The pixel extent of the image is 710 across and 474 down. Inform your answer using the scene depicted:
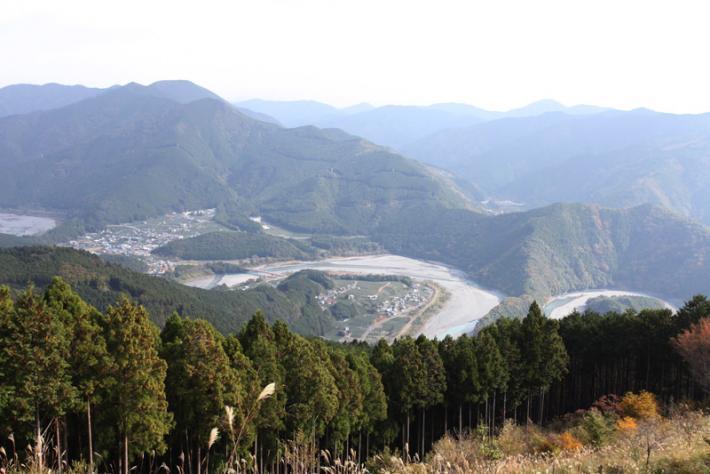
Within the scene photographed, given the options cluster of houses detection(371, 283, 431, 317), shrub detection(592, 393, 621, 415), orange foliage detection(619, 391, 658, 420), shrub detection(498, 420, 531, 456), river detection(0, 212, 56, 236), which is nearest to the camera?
shrub detection(498, 420, 531, 456)

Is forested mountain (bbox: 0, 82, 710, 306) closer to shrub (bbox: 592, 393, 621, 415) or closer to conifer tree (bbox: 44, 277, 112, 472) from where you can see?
shrub (bbox: 592, 393, 621, 415)

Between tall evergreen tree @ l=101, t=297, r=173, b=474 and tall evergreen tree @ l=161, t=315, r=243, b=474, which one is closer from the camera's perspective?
tall evergreen tree @ l=101, t=297, r=173, b=474

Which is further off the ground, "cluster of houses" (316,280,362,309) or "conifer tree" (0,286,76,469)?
"conifer tree" (0,286,76,469)

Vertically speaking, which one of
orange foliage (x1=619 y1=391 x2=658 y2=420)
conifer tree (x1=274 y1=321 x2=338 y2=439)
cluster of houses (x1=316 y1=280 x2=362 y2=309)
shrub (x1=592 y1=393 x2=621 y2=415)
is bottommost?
cluster of houses (x1=316 y1=280 x2=362 y2=309)

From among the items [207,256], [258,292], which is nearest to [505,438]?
[258,292]

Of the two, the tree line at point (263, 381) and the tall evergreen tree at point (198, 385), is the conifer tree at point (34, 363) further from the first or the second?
the tall evergreen tree at point (198, 385)

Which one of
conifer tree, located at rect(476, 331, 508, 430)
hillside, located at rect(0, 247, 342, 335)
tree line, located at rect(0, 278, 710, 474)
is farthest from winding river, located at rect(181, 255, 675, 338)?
conifer tree, located at rect(476, 331, 508, 430)

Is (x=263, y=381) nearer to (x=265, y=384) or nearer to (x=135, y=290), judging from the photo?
(x=265, y=384)
